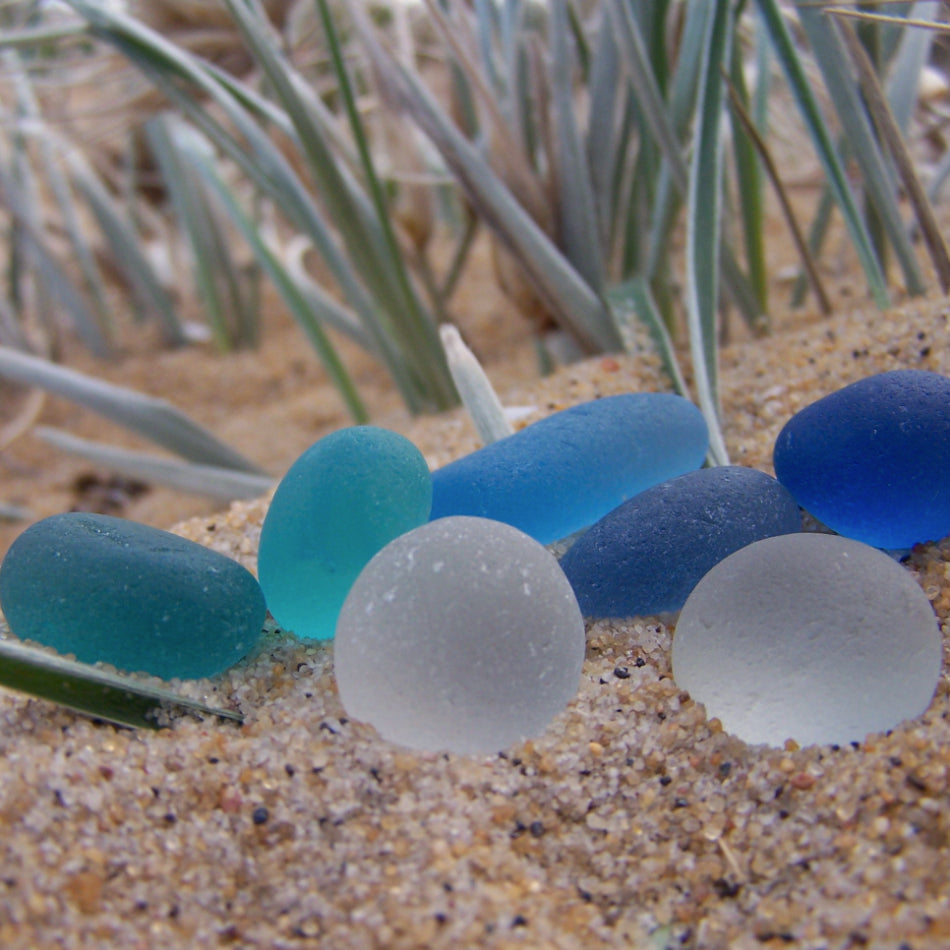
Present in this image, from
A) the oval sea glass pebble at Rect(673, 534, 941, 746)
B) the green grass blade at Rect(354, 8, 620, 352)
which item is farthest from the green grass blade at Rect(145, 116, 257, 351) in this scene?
the oval sea glass pebble at Rect(673, 534, 941, 746)

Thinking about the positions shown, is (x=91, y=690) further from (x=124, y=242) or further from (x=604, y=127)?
(x=124, y=242)

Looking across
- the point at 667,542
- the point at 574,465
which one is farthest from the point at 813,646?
the point at 574,465

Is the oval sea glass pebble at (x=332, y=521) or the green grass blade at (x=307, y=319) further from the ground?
the oval sea glass pebble at (x=332, y=521)

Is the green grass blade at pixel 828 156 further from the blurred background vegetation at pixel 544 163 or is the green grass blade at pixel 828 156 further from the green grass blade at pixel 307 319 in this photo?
the green grass blade at pixel 307 319

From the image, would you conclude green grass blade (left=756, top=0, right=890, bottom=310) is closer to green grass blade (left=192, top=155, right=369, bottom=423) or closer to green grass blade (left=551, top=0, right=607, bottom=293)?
green grass blade (left=551, top=0, right=607, bottom=293)

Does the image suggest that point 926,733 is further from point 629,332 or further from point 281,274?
point 281,274

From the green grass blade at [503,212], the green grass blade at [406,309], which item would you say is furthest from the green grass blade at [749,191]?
the green grass blade at [406,309]
